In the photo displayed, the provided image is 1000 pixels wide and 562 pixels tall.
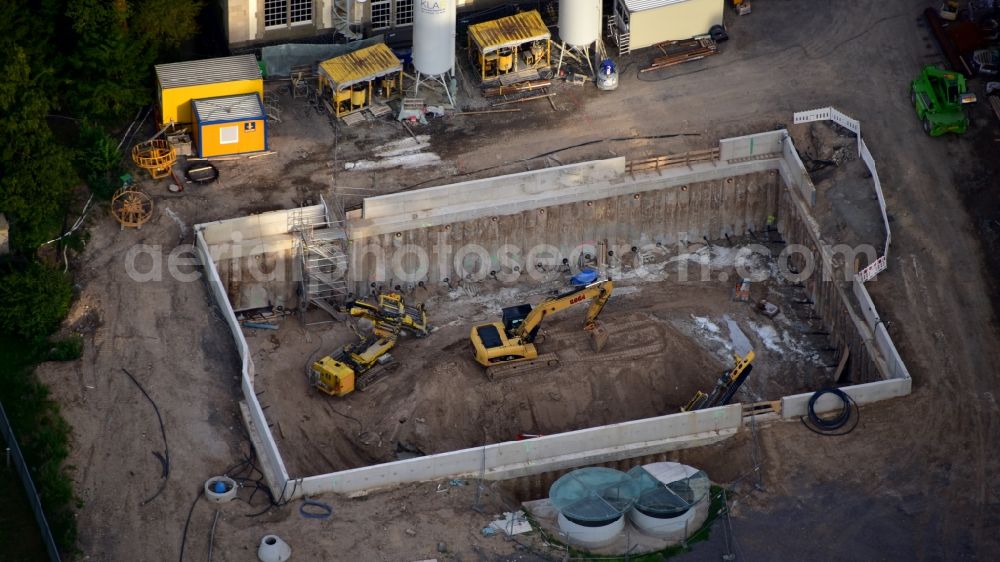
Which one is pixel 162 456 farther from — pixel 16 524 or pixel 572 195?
pixel 572 195

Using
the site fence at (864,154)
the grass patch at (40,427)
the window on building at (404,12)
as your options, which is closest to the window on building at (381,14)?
the window on building at (404,12)

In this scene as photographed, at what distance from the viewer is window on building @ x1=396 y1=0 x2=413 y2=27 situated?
325ft

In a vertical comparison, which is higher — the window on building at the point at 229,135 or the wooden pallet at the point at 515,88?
the wooden pallet at the point at 515,88

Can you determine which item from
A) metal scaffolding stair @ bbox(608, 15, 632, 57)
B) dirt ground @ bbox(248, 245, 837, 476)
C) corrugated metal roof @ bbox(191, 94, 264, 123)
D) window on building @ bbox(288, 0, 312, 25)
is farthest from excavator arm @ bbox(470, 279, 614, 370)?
window on building @ bbox(288, 0, 312, 25)

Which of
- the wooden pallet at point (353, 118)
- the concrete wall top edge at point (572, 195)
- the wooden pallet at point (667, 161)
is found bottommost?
the concrete wall top edge at point (572, 195)

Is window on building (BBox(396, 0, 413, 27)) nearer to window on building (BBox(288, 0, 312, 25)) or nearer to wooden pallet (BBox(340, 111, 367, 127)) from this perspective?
window on building (BBox(288, 0, 312, 25))

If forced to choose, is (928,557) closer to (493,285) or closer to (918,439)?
(918,439)

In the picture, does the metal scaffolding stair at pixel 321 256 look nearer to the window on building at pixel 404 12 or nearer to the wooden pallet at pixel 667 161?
the window on building at pixel 404 12

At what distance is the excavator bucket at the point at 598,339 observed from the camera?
88875 millimetres

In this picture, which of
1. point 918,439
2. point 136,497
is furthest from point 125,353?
point 918,439

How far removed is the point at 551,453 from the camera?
3246 inches

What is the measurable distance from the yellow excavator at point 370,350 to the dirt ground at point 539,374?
0.47m

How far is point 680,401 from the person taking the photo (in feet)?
288

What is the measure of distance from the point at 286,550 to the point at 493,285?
20.1m
